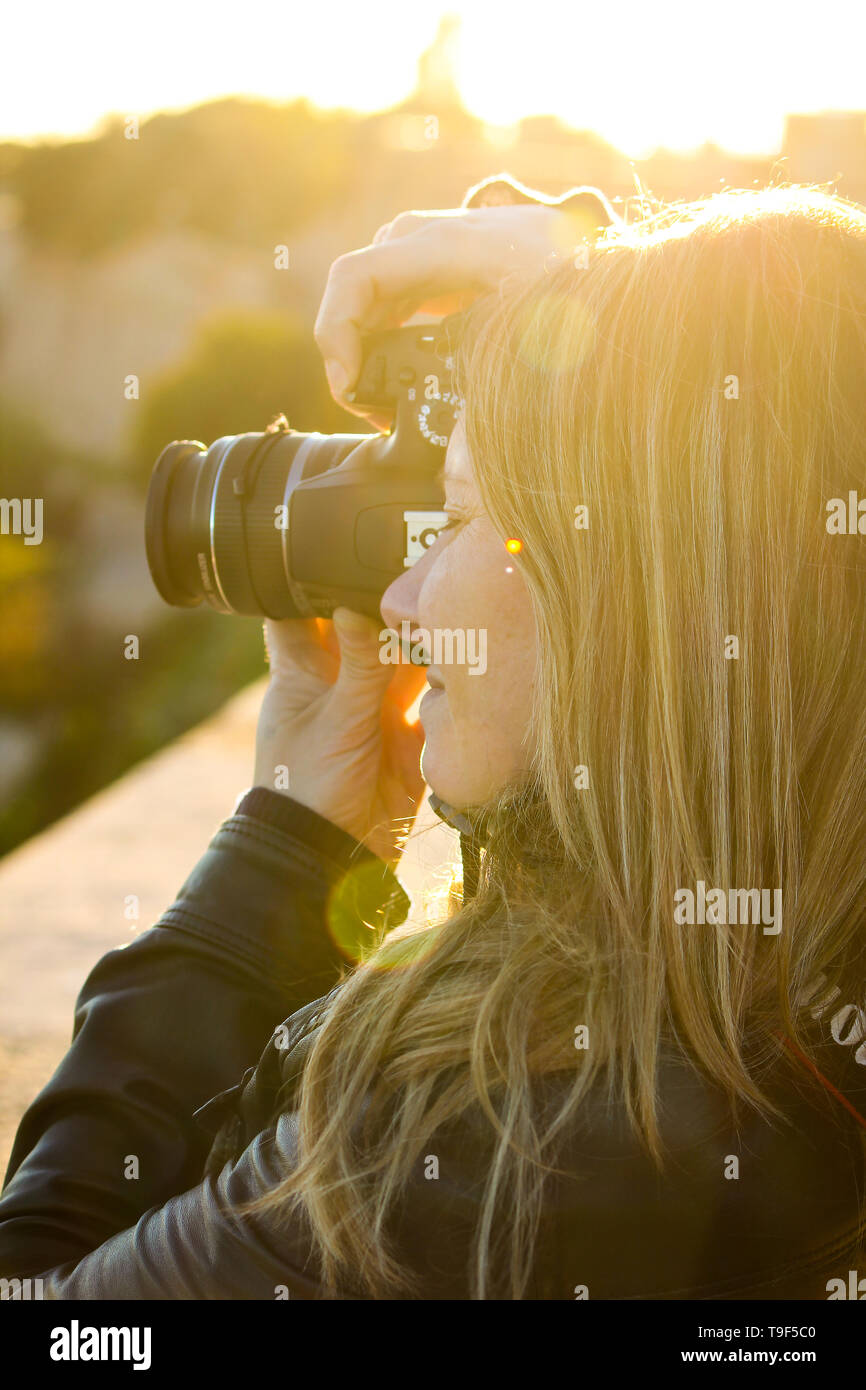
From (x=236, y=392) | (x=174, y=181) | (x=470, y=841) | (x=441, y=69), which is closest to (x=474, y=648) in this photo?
(x=470, y=841)

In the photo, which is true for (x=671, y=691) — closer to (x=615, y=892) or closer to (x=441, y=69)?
(x=615, y=892)

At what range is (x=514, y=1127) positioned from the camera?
0.86 meters

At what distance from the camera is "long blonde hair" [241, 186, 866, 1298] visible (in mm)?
932

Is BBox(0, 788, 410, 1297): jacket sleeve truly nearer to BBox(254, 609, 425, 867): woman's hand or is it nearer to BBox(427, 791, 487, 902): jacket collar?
BBox(254, 609, 425, 867): woman's hand

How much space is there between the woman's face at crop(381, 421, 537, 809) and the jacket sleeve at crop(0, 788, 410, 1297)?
0.26 m

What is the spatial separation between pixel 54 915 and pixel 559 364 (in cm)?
175

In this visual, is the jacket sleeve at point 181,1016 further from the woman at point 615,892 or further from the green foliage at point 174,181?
the green foliage at point 174,181

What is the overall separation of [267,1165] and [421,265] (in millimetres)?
1049

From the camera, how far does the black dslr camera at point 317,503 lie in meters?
1.42

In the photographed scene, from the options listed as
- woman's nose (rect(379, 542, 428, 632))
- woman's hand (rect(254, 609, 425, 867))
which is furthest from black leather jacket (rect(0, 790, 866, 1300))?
woman's nose (rect(379, 542, 428, 632))

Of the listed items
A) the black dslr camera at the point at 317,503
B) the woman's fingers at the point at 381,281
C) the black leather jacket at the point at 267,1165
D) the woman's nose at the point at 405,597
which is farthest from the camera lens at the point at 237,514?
the black leather jacket at the point at 267,1165

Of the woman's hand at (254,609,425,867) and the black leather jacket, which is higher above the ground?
the woman's hand at (254,609,425,867)

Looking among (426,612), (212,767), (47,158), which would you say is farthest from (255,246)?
(426,612)

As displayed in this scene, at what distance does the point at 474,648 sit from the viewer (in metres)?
1.12
